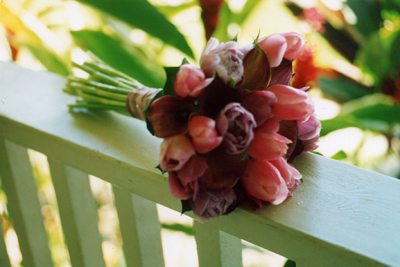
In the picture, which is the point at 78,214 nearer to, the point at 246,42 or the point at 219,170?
the point at 219,170

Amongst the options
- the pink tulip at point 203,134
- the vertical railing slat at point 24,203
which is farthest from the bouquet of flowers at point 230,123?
the vertical railing slat at point 24,203

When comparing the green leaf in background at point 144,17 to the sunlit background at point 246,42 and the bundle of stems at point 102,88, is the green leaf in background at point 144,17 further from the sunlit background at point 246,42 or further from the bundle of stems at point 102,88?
the bundle of stems at point 102,88

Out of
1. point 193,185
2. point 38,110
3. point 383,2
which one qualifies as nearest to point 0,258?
point 38,110

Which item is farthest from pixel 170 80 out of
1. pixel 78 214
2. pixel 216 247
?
pixel 78 214

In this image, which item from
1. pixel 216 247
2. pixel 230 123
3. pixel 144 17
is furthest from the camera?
pixel 144 17

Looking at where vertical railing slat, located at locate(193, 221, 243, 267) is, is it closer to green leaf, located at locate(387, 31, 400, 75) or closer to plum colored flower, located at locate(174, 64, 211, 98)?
plum colored flower, located at locate(174, 64, 211, 98)
